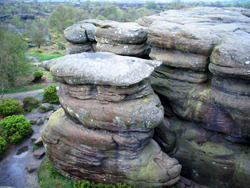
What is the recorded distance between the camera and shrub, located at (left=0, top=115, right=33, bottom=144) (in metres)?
14.9

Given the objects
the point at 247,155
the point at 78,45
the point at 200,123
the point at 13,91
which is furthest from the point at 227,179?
the point at 13,91

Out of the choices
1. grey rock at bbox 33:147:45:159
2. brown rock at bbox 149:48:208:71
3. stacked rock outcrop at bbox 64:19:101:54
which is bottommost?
grey rock at bbox 33:147:45:159

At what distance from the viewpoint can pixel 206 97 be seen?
10242 millimetres

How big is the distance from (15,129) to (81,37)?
38.1 feet

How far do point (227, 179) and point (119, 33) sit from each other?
11.4m

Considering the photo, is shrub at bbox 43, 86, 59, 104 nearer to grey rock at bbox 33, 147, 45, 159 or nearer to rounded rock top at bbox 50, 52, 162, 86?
grey rock at bbox 33, 147, 45, 159

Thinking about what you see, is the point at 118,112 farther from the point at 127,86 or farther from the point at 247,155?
the point at 247,155

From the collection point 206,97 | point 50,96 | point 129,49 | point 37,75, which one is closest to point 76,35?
point 50,96

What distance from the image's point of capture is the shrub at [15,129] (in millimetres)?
14930

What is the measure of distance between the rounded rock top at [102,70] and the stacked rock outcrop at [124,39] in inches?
135

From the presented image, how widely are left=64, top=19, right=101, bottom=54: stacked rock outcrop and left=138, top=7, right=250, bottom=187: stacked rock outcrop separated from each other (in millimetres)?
11539

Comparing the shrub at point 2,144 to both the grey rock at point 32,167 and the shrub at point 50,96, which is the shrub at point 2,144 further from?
the shrub at point 50,96

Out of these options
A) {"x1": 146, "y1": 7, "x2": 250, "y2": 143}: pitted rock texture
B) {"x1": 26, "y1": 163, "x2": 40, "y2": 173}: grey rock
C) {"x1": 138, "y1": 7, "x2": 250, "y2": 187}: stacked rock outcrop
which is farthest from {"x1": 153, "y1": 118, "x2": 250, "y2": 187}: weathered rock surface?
{"x1": 26, "y1": 163, "x2": 40, "y2": 173}: grey rock

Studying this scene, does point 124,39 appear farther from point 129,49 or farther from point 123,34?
point 129,49
